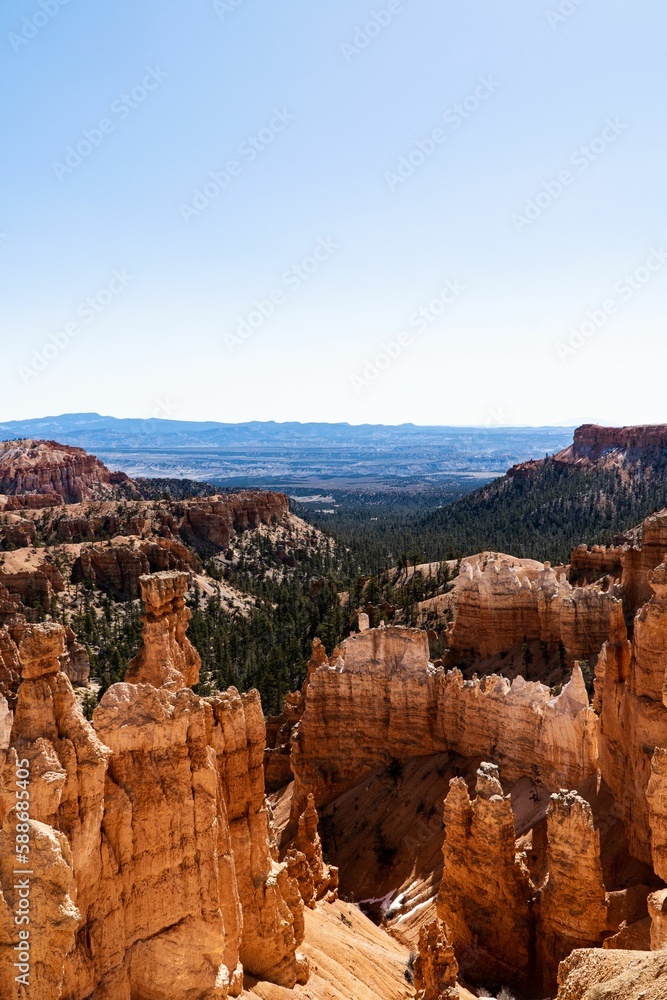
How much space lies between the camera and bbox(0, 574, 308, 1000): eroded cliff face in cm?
816

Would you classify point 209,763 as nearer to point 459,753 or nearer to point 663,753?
point 663,753

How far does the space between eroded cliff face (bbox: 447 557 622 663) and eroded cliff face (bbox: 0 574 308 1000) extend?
3162cm

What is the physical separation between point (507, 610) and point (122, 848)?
3569 cm

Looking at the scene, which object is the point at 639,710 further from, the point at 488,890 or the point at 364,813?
the point at 364,813

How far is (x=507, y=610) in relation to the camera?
43.7 m

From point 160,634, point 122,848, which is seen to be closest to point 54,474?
point 160,634

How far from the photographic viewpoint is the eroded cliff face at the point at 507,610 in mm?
42000

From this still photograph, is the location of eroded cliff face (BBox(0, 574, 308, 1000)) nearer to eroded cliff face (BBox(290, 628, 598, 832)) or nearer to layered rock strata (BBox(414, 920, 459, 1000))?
layered rock strata (BBox(414, 920, 459, 1000))

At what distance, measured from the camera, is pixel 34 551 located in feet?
265

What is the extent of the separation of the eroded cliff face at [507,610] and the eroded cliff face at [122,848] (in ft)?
104

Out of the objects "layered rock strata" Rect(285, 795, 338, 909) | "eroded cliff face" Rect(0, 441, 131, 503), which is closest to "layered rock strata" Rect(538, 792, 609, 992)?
"layered rock strata" Rect(285, 795, 338, 909)

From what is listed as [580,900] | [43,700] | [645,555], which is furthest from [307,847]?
[645,555]

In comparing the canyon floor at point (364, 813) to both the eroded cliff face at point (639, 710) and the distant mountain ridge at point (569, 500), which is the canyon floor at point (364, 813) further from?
the distant mountain ridge at point (569, 500)

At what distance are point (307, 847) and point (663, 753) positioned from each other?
12444 mm
